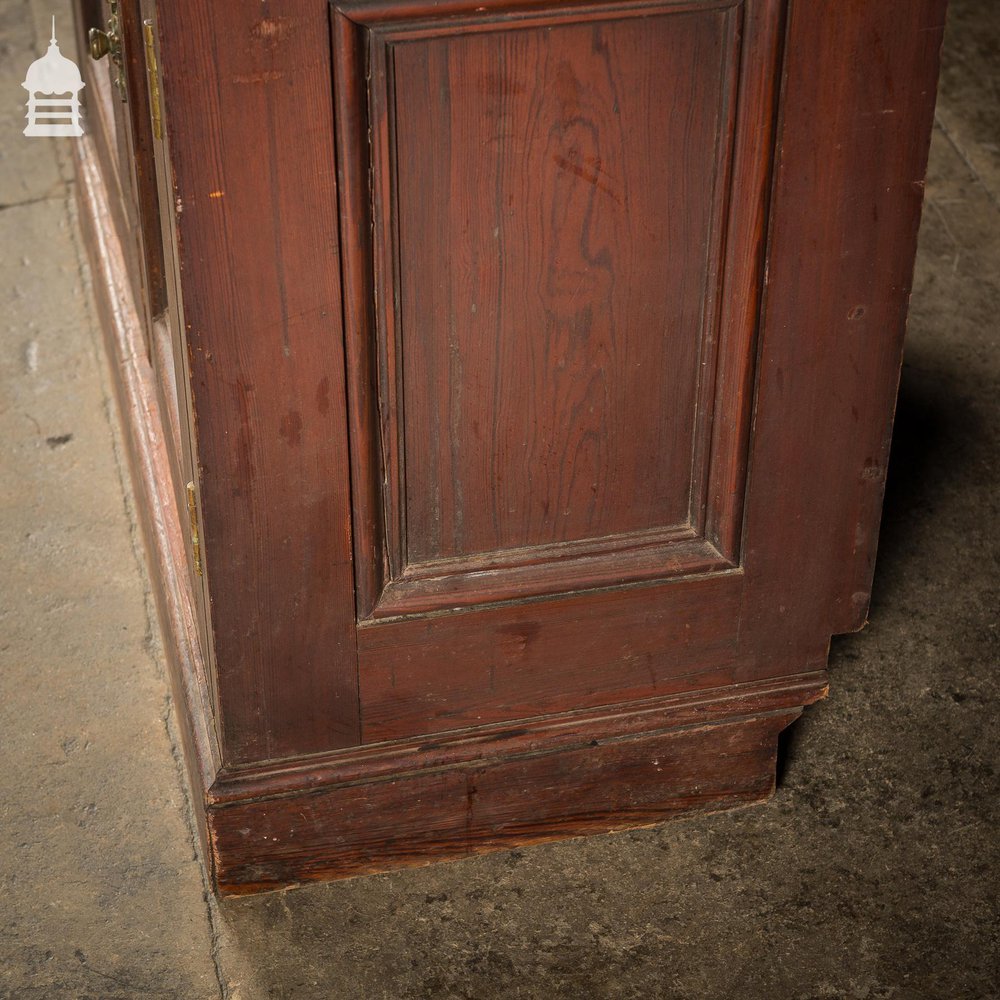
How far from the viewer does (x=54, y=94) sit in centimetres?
355

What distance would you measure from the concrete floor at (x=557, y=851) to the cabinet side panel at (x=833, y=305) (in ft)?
0.99

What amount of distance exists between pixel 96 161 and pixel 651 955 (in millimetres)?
1952

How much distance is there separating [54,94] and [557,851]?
87.8 inches

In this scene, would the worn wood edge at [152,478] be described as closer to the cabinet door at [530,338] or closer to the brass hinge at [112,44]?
the cabinet door at [530,338]

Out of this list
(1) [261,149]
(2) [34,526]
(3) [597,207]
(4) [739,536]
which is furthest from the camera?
(2) [34,526]

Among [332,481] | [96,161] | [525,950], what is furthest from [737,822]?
[96,161]

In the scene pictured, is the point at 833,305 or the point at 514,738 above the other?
the point at 833,305

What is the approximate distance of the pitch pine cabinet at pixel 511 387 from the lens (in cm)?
159

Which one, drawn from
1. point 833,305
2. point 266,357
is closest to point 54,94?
point 266,357

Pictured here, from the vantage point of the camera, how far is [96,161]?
3.15 m

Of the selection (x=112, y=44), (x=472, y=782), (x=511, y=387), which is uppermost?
(x=112, y=44)

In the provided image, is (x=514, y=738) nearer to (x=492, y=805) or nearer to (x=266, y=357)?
(x=492, y=805)

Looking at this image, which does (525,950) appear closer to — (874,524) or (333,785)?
(333,785)

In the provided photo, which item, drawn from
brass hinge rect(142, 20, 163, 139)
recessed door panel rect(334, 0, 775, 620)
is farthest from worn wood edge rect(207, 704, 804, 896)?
brass hinge rect(142, 20, 163, 139)
